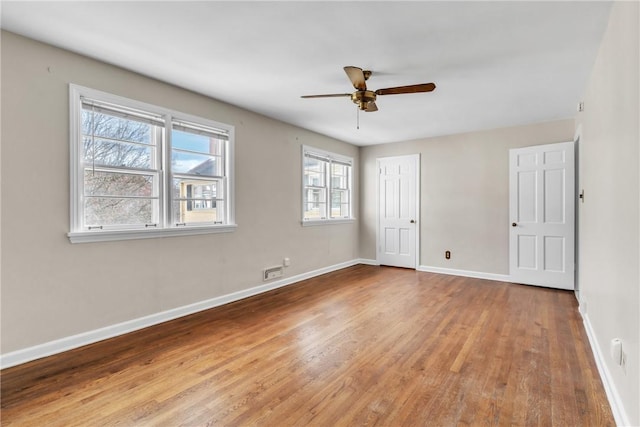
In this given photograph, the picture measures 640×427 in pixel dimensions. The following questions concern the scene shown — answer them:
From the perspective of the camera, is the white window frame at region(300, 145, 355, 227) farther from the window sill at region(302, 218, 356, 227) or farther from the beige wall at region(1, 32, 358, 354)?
the beige wall at region(1, 32, 358, 354)

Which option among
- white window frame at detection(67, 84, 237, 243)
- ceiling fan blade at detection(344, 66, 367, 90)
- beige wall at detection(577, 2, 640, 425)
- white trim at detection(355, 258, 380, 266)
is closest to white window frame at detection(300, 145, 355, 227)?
white trim at detection(355, 258, 380, 266)

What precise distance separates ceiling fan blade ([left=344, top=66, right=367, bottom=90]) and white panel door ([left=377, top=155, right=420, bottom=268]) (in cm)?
338

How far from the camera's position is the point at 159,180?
→ 10.7 feet

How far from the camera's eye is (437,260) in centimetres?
576

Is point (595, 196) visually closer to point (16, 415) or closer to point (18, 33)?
point (16, 415)

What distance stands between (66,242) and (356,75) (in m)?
2.80

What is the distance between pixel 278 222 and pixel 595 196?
142 inches

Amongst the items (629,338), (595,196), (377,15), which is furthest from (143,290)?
(595,196)

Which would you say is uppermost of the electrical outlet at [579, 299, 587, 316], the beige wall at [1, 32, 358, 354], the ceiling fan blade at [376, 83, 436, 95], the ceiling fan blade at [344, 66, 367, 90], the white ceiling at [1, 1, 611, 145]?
the white ceiling at [1, 1, 611, 145]

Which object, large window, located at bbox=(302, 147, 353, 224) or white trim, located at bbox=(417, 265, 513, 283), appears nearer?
white trim, located at bbox=(417, 265, 513, 283)

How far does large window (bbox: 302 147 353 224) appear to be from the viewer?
535 cm

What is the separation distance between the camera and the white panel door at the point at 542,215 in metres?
4.46

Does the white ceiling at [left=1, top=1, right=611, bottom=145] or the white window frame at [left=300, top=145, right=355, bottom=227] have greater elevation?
the white ceiling at [left=1, top=1, right=611, bottom=145]

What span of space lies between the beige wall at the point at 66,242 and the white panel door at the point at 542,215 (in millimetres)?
4001
